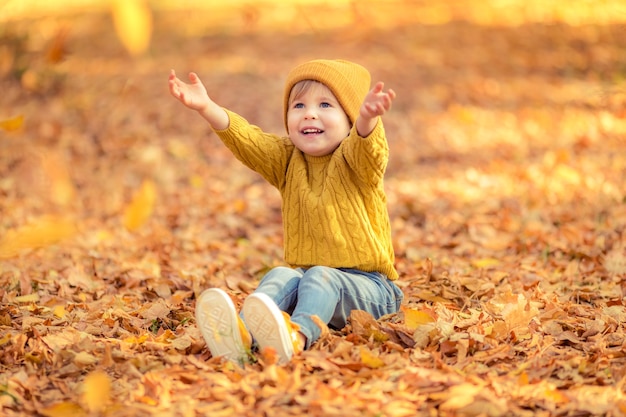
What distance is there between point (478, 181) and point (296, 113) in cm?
399

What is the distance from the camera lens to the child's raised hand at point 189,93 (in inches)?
125

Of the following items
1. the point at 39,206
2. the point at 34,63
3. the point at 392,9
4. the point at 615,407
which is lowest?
the point at 615,407

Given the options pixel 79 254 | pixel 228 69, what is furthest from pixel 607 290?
pixel 228 69

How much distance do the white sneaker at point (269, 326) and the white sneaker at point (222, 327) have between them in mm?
44

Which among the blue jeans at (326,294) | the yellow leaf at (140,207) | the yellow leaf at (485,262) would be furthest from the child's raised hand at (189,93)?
the yellow leaf at (140,207)

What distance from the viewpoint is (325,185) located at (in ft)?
11.0

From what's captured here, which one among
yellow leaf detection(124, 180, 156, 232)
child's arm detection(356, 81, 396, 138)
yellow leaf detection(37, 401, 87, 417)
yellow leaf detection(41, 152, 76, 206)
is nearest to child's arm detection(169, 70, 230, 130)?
child's arm detection(356, 81, 396, 138)

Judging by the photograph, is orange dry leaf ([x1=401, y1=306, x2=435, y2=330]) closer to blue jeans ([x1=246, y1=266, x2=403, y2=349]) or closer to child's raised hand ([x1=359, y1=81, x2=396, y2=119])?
blue jeans ([x1=246, y1=266, x2=403, y2=349])

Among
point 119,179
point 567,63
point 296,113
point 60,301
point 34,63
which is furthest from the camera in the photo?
point 567,63

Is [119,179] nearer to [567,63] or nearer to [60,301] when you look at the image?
[60,301]

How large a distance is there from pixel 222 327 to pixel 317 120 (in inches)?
38.3

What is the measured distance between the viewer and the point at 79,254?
4918 millimetres

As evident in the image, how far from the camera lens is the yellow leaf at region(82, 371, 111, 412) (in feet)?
8.41

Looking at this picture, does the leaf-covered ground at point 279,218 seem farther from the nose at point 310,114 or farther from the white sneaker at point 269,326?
the nose at point 310,114
